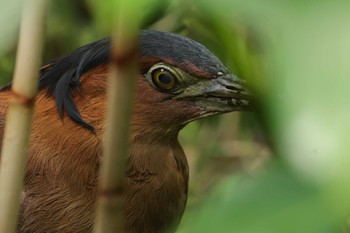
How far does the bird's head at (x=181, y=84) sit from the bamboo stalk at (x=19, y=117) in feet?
3.84

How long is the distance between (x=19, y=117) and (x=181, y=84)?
1242 mm

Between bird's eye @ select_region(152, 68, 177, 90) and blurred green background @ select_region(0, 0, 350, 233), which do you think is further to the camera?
bird's eye @ select_region(152, 68, 177, 90)

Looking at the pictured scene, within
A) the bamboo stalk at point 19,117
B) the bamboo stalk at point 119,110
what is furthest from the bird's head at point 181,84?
the bamboo stalk at point 119,110

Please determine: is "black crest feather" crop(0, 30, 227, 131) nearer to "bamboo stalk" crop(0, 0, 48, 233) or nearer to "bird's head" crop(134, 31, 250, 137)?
"bird's head" crop(134, 31, 250, 137)

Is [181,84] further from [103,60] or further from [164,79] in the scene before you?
[103,60]

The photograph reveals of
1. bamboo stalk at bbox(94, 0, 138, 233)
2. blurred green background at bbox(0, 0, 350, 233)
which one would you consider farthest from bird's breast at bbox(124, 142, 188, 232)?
blurred green background at bbox(0, 0, 350, 233)

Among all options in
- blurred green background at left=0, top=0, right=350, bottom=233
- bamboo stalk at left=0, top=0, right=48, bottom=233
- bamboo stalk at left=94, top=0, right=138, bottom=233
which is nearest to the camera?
blurred green background at left=0, top=0, right=350, bottom=233

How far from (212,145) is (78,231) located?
1.41 metres

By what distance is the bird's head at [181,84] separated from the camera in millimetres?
1894

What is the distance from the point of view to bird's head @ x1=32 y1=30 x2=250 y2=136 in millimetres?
1898

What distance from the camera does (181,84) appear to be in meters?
1.93

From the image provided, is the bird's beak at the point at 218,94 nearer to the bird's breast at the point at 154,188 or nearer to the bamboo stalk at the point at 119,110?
the bird's breast at the point at 154,188


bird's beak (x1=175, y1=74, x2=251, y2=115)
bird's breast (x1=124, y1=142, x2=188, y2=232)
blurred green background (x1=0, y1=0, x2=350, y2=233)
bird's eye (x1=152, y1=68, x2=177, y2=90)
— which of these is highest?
bird's eye (x1=152, y1=68, x2=177, y2=90)

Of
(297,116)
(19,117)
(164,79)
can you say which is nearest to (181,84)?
(164,79)
